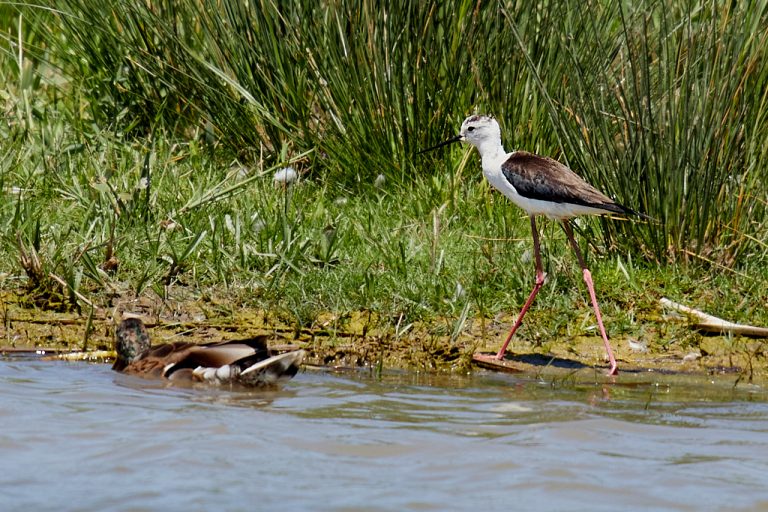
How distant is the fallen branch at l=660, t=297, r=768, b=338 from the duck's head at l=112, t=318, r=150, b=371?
2711mm

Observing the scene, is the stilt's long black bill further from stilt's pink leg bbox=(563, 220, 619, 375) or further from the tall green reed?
stilt's pink leg bbox=(563, 220, 619, 375)

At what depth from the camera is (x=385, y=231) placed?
7051 millimetres

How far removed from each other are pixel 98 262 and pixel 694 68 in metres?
3.34

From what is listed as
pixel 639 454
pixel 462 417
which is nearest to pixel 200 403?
pixel 462 417

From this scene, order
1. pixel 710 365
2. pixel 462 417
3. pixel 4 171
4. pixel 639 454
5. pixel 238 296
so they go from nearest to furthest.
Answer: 1. pixel 639 454
2. pixel 462 417
3. pixel 710 365
4. pixel 238 296
5. pixel 4 171

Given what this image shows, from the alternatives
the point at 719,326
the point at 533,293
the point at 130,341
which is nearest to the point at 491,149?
the point at 533,293

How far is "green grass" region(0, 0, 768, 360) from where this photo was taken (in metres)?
6.63

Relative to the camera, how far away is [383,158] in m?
7.72

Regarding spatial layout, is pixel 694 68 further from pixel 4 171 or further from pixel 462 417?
pixel 4 171

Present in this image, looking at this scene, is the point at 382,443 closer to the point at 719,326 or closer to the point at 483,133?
the point at 719,326

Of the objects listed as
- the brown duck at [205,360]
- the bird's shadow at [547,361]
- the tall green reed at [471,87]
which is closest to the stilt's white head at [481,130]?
the tall green reed at [471,87]

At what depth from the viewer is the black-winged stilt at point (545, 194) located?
6201 millimetres

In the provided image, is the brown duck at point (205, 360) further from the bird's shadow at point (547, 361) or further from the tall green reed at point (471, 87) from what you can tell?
the tall green reed at point (471, 87)

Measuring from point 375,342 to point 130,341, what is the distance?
121 cm
